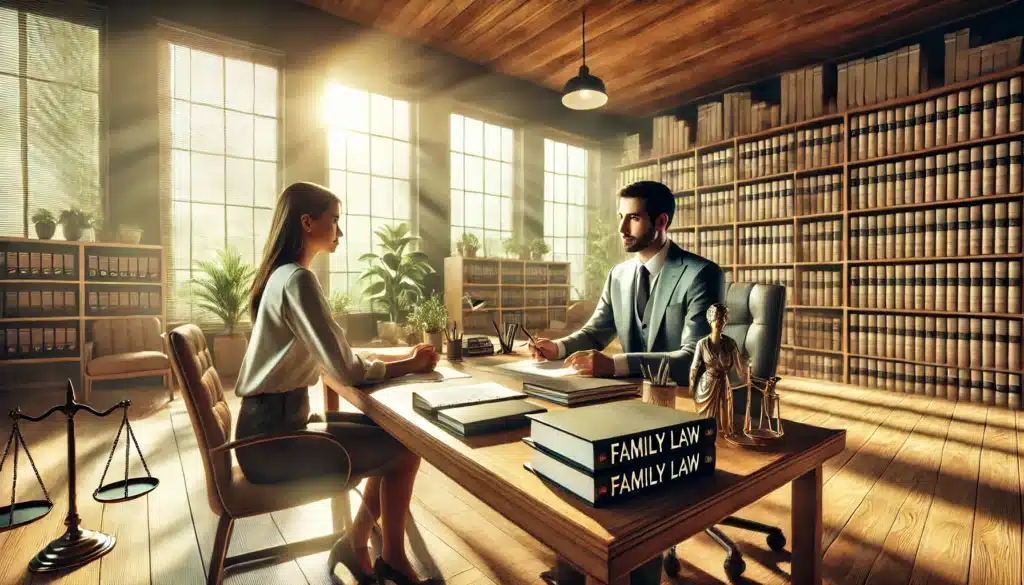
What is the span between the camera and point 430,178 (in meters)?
6.11

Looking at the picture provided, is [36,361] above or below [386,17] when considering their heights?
below

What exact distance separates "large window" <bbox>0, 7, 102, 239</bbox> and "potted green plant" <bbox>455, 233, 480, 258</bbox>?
3.38 metres

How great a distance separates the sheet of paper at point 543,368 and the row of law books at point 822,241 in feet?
14.1

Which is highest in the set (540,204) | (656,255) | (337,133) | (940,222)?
(337,133)

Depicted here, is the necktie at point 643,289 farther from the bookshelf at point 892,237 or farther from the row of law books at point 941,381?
the row of law books at point 941,381

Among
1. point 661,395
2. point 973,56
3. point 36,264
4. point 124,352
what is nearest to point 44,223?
point 36,264

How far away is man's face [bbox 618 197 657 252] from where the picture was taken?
1.91 m

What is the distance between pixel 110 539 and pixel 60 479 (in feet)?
3.06

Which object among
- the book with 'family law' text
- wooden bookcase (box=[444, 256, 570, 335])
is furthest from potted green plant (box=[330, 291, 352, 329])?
the book with 'family law' text

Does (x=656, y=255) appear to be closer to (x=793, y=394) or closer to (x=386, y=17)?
(x=793, y=394)

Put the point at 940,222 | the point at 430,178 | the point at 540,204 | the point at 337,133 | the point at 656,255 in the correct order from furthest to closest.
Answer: the point at 540,204, the point at 430,178, the point at 337,133, the point at 940,222, the point at 656,255

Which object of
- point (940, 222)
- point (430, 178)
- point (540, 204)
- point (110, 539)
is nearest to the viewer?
point (110, 539)

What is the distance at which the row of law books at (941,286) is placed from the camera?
385cm

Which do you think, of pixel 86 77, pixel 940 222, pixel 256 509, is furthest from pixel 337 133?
pixel 940 222
